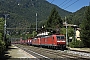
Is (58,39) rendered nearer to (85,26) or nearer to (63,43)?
(63,43)

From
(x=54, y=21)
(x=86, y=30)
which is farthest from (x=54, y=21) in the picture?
(x=86, y=30)

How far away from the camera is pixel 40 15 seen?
651ft

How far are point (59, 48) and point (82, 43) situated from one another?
1808 cm

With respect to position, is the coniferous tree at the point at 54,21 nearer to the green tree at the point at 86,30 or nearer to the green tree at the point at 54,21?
the green tree at the point at 54,21

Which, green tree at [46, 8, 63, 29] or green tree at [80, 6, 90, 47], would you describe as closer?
green tree at [80, 6, 90, 47]

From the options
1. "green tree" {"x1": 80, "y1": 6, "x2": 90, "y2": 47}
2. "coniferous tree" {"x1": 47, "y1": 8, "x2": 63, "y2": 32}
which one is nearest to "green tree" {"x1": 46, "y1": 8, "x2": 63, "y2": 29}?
"coniferous tree" {"x1": 47, "y1": 8, "x2": 63, "y2": 32}

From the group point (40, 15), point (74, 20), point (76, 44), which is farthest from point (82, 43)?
point (40, 15)

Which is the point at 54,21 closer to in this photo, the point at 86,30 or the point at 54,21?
the point at 54,21

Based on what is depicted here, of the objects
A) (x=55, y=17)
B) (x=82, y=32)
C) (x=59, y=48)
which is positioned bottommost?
(x=59, y=48)

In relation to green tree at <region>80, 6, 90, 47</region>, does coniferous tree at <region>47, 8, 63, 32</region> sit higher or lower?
higher

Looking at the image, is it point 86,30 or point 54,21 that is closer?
point 86,30

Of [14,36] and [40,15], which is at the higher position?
[40,15]

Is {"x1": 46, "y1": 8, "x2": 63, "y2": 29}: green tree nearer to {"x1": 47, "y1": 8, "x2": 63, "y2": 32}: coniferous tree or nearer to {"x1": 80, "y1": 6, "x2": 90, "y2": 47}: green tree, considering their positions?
{"x1": 47, "y1": 8, "x2": 63, "y2": 32}: coniferous tree

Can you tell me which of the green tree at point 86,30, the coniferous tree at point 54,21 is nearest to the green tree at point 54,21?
the coniferous tree at point 54,21
